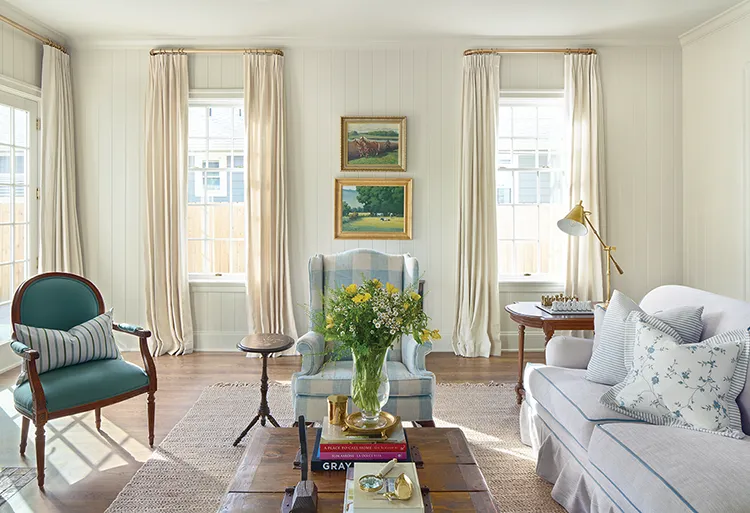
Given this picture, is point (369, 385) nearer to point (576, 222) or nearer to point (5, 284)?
point (576, 222)

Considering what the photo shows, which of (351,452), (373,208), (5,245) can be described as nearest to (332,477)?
(351,452)

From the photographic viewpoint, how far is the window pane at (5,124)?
4512 millimetres

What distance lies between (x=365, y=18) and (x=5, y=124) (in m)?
3.21

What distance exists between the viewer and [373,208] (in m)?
5.25

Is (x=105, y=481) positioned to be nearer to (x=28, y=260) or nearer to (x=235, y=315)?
(x=235, y=315)

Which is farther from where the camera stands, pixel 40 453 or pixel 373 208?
pixel 373 208

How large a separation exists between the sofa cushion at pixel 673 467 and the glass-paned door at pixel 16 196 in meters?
4.78

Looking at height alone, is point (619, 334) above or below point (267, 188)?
below

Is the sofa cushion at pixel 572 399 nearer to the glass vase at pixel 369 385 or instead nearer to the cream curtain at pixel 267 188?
the glass vase at pixel 369 385

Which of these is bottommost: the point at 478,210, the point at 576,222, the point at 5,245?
the point at 5,245

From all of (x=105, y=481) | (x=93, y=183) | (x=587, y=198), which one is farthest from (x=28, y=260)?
(x=587, y=198)

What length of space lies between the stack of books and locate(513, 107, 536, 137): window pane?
420 cm

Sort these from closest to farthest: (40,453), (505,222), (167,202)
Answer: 1. (40,453)
2. (167,202)
3. (505,222)

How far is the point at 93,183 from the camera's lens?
207 inches
